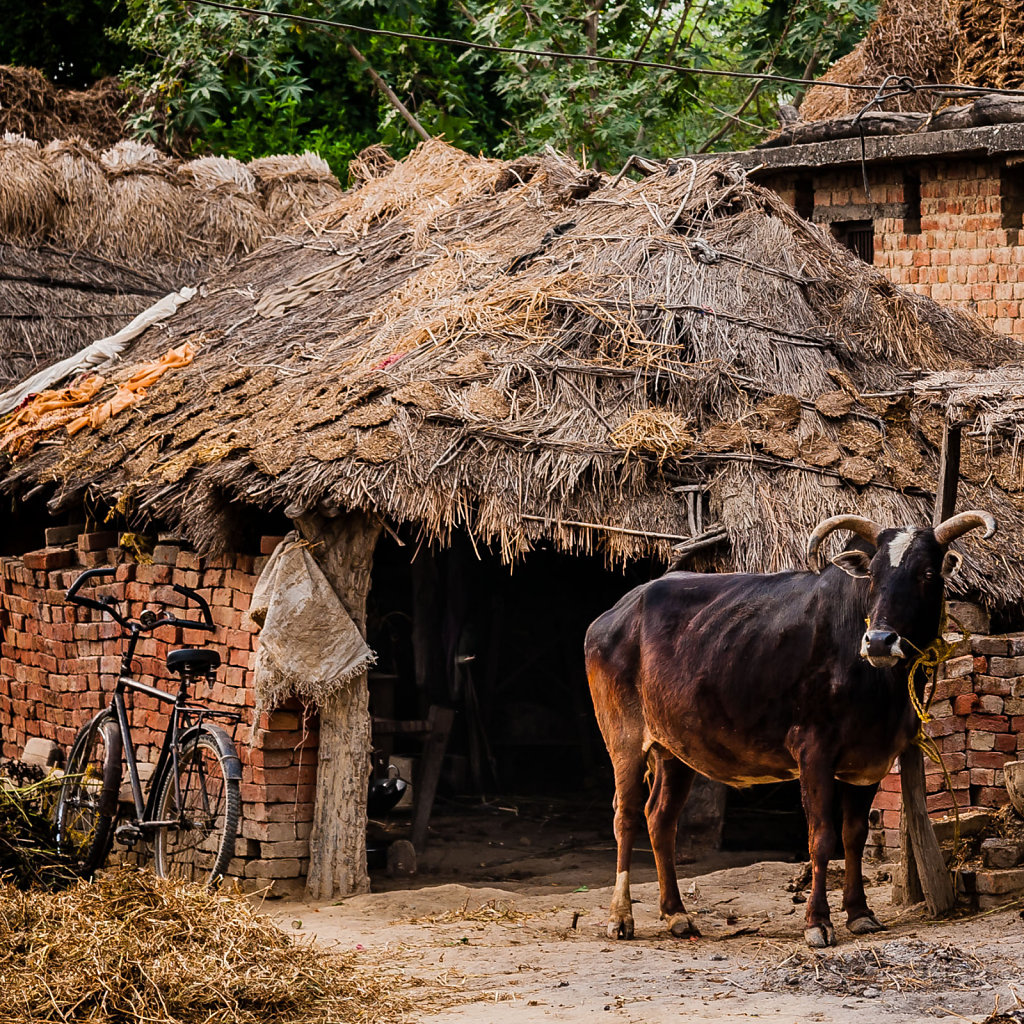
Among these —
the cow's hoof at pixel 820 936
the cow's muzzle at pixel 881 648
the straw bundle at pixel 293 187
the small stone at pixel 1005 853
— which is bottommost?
the cow's hoof at pixel 820 936

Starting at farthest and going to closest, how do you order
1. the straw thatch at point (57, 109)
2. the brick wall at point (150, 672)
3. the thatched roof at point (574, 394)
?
the straw thatch at point (57, 109)
the brick wall at point (150, 672)
the thatched roof at point (574, 394)

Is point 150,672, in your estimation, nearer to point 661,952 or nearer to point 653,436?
point 653,436

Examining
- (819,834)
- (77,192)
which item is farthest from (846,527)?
(77,192)

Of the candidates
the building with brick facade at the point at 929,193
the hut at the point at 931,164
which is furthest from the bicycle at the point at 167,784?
the building with brick facade at the point at 929,193

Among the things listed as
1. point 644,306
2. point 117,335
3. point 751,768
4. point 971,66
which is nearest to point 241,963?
point 751,768

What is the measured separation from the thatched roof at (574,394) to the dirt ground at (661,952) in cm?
197

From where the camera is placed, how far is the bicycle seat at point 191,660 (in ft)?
27.8

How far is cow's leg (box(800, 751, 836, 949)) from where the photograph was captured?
6871mm

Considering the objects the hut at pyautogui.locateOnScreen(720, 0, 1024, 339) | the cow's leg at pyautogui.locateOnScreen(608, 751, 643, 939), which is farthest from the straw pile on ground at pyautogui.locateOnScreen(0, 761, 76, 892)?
the hut at pyautogui.locateOnScreen(720, 0, 1024, 339)

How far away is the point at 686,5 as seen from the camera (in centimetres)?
1962

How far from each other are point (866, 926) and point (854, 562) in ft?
5.34

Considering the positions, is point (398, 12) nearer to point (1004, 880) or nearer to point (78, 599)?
point (78, 599)

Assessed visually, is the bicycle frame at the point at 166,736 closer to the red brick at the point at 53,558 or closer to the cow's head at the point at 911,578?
the red brick at the point at 53,558

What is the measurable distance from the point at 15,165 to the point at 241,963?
10.8m
